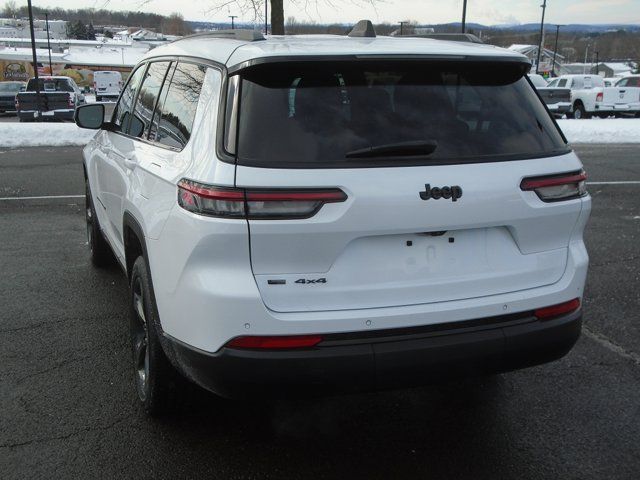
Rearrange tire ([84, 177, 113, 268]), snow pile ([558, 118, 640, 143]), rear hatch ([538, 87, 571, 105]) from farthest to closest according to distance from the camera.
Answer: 1. rear hatch ([538, 87, 571, 105])
2. snow pile ([558, 118, 640, 143])
3. tire ([84, 177, 113, 268])

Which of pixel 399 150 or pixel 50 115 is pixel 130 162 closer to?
pixel 399 150

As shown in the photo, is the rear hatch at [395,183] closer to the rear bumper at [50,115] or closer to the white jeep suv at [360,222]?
the white jeep suv at [360,222]

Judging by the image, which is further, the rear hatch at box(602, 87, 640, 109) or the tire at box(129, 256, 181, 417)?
the rear hatch at box(602, 87, 640, 109)

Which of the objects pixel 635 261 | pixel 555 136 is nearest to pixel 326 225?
pixel 555 136

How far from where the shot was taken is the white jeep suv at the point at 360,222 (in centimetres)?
241

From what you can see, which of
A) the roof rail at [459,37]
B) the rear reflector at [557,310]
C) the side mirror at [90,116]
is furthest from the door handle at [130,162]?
the rear reflector at [557,310]

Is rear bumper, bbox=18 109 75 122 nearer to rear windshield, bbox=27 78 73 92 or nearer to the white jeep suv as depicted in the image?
rear windshield, bbox=27 78 73 92

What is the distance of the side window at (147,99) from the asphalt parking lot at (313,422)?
1.38 metres

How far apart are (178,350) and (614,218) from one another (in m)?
6.92

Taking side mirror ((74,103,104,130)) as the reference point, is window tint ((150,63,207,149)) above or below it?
above

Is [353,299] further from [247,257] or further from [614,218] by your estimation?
[614,218]

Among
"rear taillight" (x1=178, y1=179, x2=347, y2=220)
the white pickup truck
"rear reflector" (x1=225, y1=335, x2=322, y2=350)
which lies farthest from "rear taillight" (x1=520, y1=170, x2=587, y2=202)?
the white pickup truck

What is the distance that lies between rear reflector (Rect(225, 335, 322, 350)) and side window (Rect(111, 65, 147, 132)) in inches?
89.2

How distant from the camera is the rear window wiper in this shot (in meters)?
2.49
